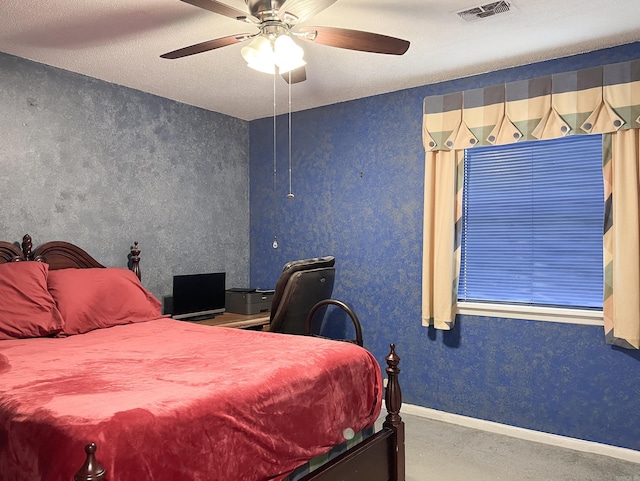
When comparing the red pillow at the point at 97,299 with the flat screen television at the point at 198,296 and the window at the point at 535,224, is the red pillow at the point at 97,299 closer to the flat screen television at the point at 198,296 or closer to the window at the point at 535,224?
the flat screen television at the point at 198,296

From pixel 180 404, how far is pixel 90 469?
39cm

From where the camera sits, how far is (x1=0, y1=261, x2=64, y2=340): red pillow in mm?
2670

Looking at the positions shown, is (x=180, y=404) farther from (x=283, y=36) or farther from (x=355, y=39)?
(x=355, y=39)

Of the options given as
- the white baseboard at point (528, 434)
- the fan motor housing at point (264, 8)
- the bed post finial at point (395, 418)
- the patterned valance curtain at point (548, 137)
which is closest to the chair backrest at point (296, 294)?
the bed post finial at point (395, 418)

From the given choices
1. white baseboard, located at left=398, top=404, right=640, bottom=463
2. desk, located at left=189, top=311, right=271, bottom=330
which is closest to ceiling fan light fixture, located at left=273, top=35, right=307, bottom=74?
desk, located at left=189, top=311, right=271, bottom=330

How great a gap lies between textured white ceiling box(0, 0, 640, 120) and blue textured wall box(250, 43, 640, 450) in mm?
276

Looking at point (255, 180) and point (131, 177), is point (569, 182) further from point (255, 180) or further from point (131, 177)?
point (131, 177)

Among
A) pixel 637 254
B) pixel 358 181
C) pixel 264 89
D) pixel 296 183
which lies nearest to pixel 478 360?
pixel 637 254

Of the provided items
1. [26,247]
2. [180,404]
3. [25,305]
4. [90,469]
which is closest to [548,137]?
[180,404]

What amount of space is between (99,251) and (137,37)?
1.56m

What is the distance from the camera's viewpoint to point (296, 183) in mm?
4531

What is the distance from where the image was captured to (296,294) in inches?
119

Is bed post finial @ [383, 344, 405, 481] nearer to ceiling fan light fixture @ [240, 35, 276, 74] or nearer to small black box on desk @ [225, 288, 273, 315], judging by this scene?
ceiling fan light fixture @ [240, 35, 276, 74]

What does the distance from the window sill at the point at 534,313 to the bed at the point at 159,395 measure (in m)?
1.33
